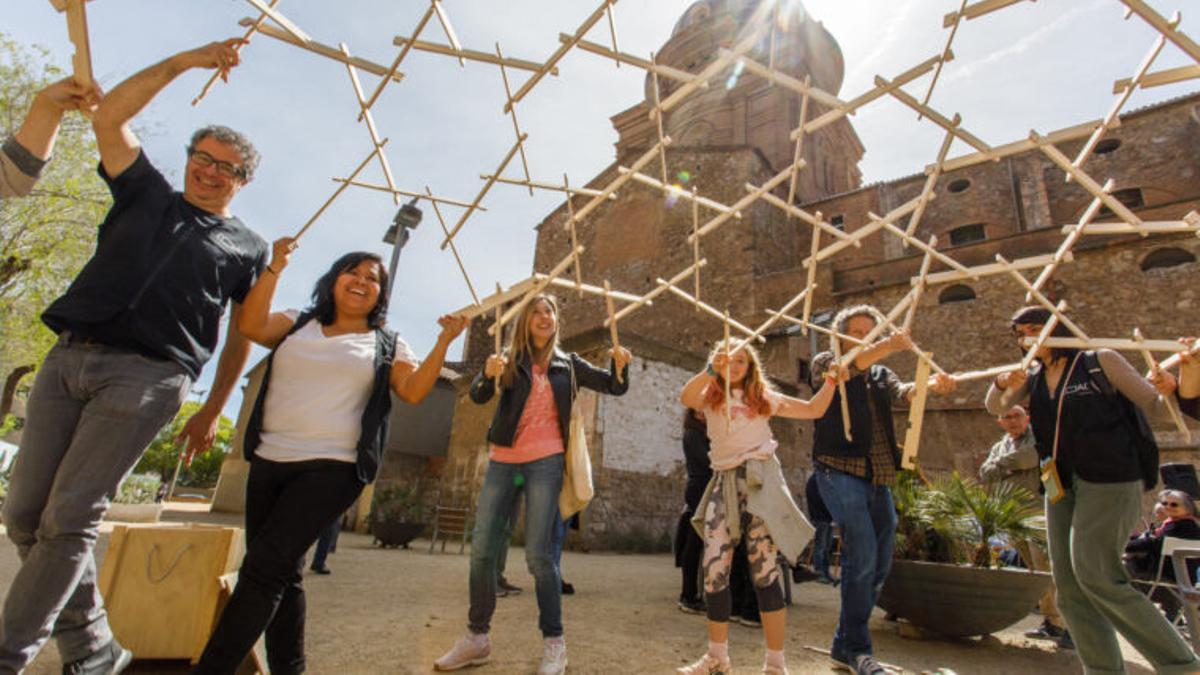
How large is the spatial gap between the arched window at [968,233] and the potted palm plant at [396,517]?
1914 centimetres

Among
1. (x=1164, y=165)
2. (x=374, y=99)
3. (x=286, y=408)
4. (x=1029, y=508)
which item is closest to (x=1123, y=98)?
(x=1029, y=508)

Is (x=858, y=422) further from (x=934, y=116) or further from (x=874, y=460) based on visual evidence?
(x=934, y=116)

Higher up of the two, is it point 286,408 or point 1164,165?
point 1164,165

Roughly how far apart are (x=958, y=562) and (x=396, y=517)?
8.21 m

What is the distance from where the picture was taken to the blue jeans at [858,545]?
2834 millimetres

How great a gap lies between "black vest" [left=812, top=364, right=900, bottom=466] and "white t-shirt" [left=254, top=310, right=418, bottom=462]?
7.58ft

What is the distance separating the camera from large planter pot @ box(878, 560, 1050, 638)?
3305 mm

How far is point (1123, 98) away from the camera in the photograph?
7.47ft

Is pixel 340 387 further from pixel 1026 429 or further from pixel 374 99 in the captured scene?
pixel 1026 429

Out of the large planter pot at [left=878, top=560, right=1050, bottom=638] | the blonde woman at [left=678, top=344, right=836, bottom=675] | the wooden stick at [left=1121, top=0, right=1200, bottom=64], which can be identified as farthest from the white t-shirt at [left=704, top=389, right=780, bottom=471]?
the wooden stick at [left=1121, top=0, right=1200, bottom=64]

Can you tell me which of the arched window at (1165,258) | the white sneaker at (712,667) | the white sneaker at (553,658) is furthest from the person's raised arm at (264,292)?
the arched window at (1165,258)

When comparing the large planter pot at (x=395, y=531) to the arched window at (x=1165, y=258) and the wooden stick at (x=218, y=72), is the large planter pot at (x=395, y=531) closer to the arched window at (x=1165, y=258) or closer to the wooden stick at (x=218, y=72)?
the wooden stick at (x=218, y=72)

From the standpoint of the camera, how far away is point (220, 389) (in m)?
2.27

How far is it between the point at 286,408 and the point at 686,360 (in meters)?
9.28
